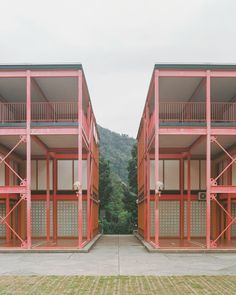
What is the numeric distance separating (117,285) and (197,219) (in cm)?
1785

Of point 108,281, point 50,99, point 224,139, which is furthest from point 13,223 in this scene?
point 108,281

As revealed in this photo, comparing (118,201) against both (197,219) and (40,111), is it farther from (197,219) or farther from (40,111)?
(40,111)

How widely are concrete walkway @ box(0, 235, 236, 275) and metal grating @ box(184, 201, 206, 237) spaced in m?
10.1

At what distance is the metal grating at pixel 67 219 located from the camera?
28.5m

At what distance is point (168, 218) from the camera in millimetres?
28641

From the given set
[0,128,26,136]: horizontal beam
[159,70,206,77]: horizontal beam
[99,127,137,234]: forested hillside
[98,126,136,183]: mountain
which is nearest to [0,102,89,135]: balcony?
[0,128,26,136]: horizontal beam

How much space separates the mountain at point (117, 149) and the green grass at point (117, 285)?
6183 cm

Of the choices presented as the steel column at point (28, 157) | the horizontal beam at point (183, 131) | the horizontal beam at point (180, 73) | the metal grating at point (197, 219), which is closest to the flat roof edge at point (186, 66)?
the horizontal beam at point (180, 73)

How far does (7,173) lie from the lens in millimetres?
26297

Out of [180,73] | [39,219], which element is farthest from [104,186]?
[180,73]

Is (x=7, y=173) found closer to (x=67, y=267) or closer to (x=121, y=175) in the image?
(x=67, y=267)

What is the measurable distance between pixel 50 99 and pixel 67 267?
13.1 meters

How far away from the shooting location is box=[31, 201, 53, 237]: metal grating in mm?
28438

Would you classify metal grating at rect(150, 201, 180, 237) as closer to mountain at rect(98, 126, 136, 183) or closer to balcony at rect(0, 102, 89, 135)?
balcony at rect(0, 102, 89, 135)
